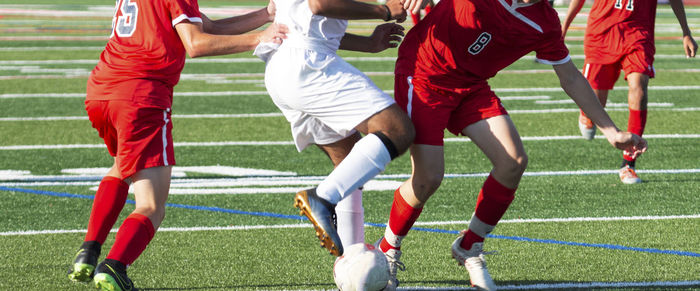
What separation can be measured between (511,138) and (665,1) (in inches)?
1352

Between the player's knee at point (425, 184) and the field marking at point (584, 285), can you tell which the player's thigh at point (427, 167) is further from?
the field marking at point (584, 285)

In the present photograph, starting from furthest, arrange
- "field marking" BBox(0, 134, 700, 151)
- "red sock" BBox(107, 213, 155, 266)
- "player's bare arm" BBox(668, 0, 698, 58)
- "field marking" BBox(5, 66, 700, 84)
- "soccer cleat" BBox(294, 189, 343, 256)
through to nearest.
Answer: "field marking" BBox(5, 66, 700, 84) < "field marking" BBox(0, 134, 700, 151) < "player's bare arm" BBox(668, 0, 698, 58) < "red sock" BBox(107, 213, 155, 266) < "soccer cleat" BBox(294, 189, 343, 256)

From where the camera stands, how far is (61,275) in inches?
200

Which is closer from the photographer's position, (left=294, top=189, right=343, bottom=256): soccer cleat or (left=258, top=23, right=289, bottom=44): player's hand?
(left=294, top=189, right=343, bottom=256): soccer cleat

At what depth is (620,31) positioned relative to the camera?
8219 mm

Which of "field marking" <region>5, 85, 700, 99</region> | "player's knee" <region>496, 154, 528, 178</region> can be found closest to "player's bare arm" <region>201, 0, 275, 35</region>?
"player's knee" <region>496, 154, 528, 178</region>

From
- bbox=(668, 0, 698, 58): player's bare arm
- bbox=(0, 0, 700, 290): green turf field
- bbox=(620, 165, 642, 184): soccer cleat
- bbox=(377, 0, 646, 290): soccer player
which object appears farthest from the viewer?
bbox=(668, 0, 698, 58): player's bare arm

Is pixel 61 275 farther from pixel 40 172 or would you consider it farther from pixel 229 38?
pixel 40 172

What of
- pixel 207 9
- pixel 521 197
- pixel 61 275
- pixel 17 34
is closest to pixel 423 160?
pixel 61 275

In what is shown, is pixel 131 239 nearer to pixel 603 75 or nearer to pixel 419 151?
pixel 419 151

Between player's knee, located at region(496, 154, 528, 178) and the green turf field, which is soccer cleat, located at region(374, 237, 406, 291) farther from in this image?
player's knee, located at region(496, 154, 528, 178)

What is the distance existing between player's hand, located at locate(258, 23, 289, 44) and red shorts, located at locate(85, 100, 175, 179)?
2.06ft

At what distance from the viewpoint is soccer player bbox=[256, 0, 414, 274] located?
412 cm

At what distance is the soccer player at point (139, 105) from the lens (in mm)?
4379
